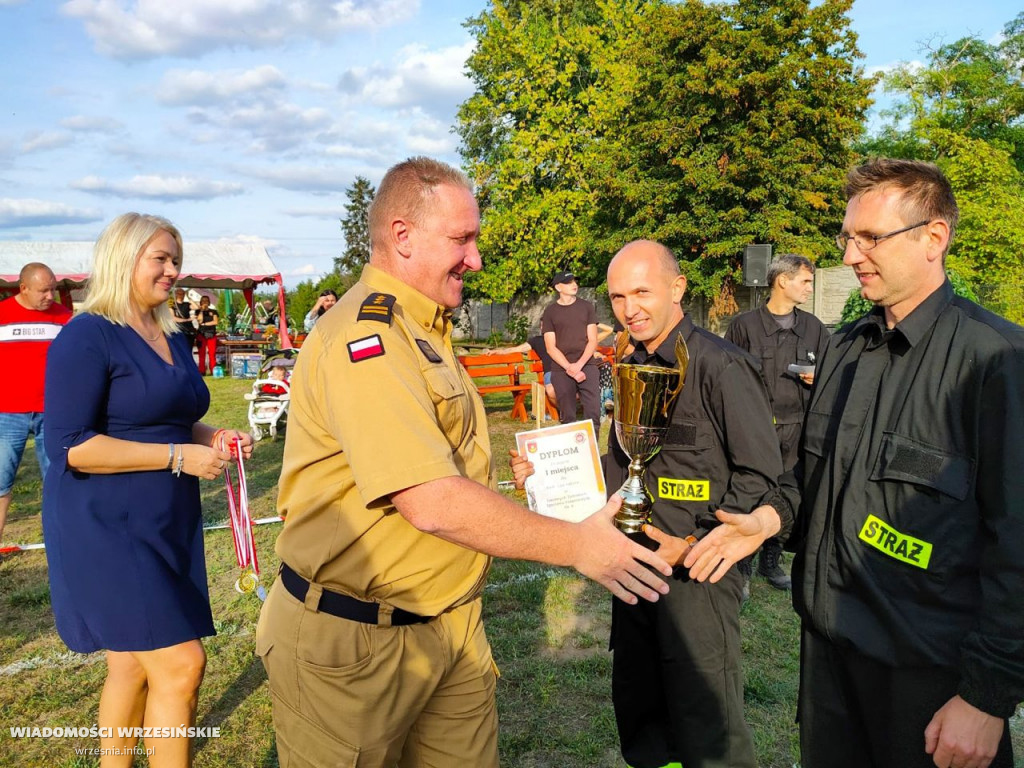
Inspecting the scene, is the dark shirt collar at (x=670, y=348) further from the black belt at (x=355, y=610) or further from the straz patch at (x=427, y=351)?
the black belt at (x=355, y=610)

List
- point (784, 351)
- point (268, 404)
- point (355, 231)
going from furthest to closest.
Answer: point (355, 231), point (268, 404), point (784, 351)

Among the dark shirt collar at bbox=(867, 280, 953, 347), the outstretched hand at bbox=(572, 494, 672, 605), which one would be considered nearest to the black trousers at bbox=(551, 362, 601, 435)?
the dark shirt collar at bbox=(867, 280, 953, 347)

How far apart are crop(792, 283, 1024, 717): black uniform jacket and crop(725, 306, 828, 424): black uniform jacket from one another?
3333mm

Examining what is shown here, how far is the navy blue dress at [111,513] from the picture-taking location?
2.62 meters

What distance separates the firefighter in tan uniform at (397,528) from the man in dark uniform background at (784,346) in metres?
3.78

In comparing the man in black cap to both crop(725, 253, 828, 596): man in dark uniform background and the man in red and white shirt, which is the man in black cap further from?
the man in red and white shirt

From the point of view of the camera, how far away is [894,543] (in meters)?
1.87

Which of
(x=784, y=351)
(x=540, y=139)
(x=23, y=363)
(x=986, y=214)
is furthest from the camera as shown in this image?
(x=540, y=139)

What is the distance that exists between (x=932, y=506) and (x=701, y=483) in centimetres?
102

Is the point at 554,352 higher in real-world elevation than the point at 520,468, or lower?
higher

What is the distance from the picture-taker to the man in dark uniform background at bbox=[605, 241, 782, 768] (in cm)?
267

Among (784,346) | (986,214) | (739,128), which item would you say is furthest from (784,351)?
(986,214)

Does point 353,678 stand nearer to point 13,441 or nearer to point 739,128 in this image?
point 13,441

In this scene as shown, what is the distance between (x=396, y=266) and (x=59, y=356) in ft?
4.80
